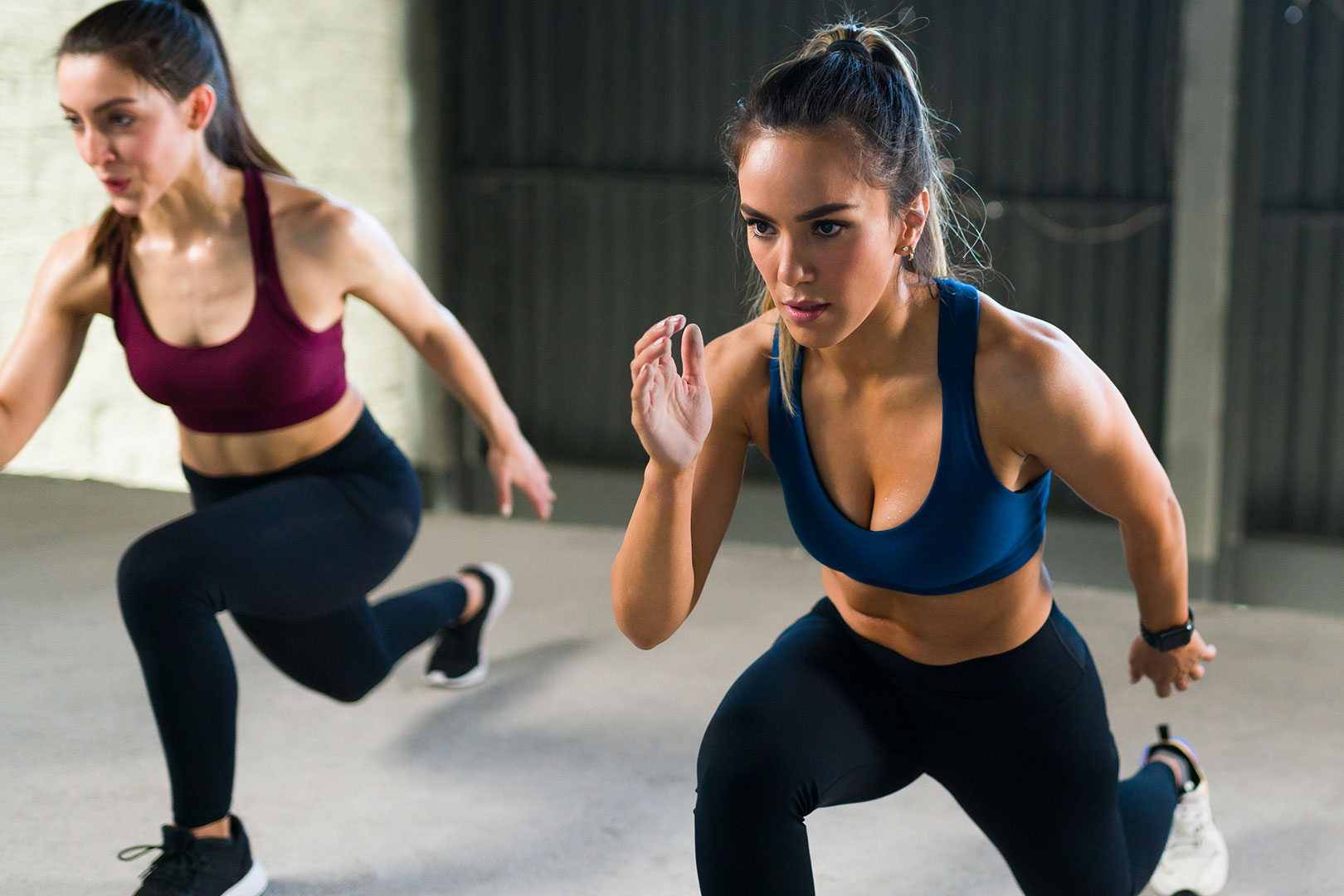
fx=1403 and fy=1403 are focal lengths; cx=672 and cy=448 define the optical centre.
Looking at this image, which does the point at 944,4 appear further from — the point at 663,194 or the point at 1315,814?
the point at 1315,814

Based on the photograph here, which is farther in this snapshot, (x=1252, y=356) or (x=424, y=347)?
(x=1252, y=356)

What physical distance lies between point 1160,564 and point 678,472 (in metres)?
0.62

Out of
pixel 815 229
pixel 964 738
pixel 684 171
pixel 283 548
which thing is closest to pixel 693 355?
pixel 815 229

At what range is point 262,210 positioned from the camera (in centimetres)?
224

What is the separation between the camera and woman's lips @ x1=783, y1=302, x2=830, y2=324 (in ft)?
4.68

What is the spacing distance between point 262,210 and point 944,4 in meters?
2.99

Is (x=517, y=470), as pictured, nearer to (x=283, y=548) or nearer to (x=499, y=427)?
(x=499, y=427)

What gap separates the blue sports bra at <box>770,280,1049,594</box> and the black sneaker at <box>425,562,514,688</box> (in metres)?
1.51

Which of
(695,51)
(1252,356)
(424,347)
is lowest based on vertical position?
(1252,356)

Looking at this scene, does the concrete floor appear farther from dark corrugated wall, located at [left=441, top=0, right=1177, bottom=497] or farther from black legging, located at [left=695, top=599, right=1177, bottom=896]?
dark corrugated wall, located at [left=441, top=0, right=1177, bottom=497]

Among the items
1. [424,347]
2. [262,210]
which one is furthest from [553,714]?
[262,210]

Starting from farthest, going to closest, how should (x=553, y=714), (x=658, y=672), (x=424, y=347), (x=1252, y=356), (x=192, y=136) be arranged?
(x=1252, y=356)
(x=658, y=672)
(x=553, y=714)
(x=424, y=347)
(x=192, y=136)

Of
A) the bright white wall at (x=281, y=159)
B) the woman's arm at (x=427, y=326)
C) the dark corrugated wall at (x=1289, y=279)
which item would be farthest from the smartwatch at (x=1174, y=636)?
the bright white wall at (x=281, y=159)

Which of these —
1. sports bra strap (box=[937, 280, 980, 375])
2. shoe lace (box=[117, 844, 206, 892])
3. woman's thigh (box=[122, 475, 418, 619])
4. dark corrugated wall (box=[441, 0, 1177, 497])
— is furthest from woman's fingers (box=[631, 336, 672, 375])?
dark corrugated wall (box=[441, 0, 1177, 497])
